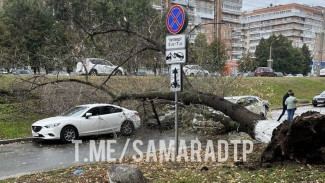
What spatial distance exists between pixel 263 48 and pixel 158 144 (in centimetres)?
5757

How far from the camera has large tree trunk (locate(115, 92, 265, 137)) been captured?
8.41 metres

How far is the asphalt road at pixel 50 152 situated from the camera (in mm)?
8328

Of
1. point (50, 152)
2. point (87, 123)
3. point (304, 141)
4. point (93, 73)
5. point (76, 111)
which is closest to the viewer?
point (304, 141)

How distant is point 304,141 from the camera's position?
20.2ft

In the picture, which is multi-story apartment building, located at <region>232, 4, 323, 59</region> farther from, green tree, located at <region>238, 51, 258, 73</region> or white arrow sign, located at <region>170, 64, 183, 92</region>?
white arrow sign, located at <region>170, 64, 183, 92</region>

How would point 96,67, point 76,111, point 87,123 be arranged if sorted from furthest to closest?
point 96,67 → point 76,111 → point 87,123

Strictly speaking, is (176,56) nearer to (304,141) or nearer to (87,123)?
(304,141)

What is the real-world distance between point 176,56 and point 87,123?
6.54 m

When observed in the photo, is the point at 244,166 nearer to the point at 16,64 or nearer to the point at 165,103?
the point at 165,103

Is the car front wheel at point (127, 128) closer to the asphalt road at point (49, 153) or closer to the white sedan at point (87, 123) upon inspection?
the white sedan at point (87, 123)

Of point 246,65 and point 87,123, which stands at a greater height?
point 246,65

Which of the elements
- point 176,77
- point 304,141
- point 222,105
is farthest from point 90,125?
point 304,141

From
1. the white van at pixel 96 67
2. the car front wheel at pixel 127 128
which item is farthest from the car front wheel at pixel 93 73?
the car front wheel at pixel 127 128

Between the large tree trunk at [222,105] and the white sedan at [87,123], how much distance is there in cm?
144
